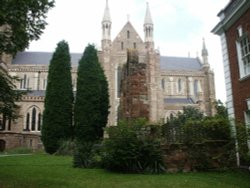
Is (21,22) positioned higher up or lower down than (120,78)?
lower down

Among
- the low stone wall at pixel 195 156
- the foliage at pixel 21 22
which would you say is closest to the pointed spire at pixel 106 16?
the foliage at pixel 21 22

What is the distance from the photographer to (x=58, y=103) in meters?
31.0

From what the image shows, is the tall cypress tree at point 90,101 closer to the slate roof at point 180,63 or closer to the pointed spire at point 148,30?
the pointed spire at point 148,30

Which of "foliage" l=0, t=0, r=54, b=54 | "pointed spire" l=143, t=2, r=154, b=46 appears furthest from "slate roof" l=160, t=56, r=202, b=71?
"foliage" l=0, t=0, r=54, b=54

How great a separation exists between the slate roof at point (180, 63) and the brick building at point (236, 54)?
144 ft

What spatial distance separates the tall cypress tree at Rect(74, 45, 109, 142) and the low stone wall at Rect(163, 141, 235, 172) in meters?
17.8

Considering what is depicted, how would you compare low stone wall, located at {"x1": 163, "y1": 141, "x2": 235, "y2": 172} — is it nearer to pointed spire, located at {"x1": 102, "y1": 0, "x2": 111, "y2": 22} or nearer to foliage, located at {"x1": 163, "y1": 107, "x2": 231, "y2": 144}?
foliage, located at {"x1": 163, "y1": 107, "x2": 231, "y2": 144}

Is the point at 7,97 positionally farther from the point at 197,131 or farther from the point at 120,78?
the point at 120,78

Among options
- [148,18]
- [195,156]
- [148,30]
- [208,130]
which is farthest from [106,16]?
Answer: [195,156]

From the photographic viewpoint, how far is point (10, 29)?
10.5m

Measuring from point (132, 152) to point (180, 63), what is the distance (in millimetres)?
51984

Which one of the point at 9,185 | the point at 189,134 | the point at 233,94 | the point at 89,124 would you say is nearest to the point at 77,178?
the point at 9,185

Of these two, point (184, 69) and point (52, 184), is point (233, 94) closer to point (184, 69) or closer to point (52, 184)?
point (52, 184)

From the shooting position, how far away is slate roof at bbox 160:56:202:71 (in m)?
59.5
